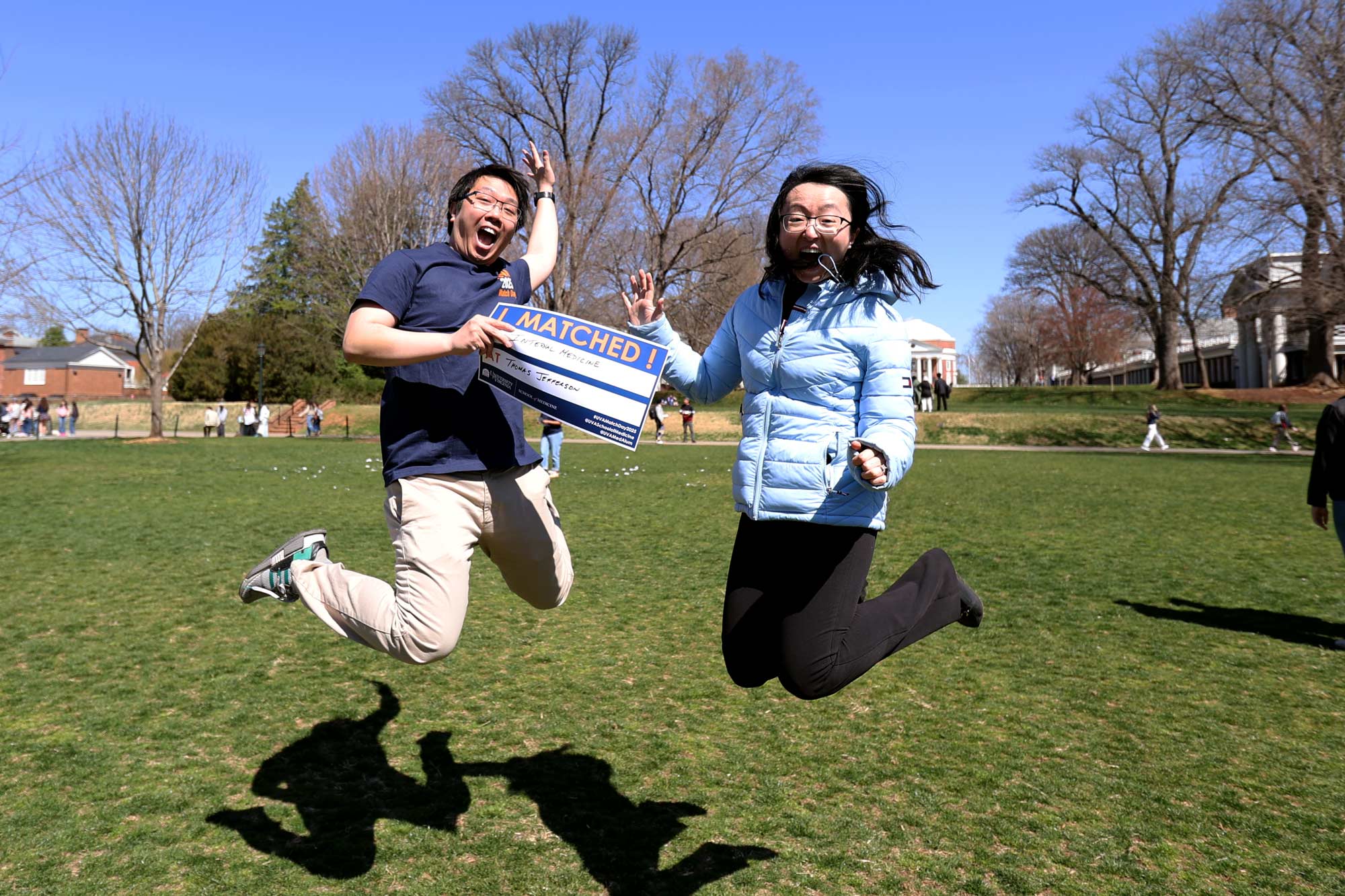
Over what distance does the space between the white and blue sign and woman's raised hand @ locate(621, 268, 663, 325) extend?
0.36m

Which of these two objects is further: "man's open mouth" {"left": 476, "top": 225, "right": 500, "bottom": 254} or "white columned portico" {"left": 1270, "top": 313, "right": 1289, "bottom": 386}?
"white columned portico" {"left": 1270, "top": 313, "right": 1289, "bottom": 386}

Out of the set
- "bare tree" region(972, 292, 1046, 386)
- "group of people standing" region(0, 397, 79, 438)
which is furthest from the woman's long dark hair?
"bare tree" region(972, 292, 1046, 386)

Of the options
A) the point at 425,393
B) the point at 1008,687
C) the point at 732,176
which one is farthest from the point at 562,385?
the point at 732,176

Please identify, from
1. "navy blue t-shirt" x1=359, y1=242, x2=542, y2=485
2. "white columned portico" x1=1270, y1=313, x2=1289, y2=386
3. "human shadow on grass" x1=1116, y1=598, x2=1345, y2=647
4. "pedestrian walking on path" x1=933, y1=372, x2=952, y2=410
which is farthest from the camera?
"white columned portico" x1=1270, y1=313, x2=1289, y2=386

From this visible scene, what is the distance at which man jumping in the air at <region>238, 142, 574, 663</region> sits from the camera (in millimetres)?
3465

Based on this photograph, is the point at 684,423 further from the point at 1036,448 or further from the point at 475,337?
the point at 475,337

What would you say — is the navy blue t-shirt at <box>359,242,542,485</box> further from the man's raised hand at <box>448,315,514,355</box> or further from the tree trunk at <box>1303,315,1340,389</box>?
the tree trunk at <box>1303,315,1340,389</box>

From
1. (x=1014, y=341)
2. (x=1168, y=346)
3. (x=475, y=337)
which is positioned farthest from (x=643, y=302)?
(x=1014, y=341)

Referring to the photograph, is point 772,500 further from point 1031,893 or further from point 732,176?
point 732,176

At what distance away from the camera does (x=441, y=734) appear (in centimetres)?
476

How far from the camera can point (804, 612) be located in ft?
10.7

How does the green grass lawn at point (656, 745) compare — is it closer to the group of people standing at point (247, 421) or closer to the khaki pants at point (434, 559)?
the khaki pants at point (434, 559)

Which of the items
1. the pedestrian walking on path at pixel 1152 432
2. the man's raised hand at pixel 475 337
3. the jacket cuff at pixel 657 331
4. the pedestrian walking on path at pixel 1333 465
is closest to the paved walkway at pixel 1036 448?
the pedestrian walking on path at pixel 1152 432

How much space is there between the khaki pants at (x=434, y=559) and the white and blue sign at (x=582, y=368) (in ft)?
1.37
